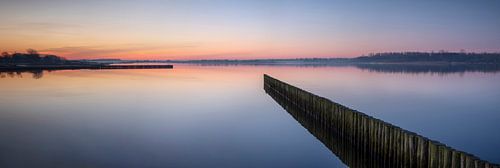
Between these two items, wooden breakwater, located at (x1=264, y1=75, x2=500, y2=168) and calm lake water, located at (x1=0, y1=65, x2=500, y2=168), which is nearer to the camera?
wooden breakwater, located at (x1=264, y1=75, x2=500, y2=168)

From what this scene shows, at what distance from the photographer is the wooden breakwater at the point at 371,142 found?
8320mm

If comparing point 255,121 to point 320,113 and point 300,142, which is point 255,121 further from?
point 300,142

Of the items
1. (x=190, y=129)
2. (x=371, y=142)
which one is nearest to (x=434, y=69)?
(x=190, y=129)

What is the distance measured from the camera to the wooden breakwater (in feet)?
27.3

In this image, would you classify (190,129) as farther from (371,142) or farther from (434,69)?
(434,69)

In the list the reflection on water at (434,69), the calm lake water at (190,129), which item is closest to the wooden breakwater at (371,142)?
the calm lake water at (190,129)

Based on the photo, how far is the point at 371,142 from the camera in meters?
12.2

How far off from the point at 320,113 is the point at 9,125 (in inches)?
556

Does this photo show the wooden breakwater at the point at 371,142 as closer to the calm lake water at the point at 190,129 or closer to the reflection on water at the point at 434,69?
the calm lake water at the point at 190,129

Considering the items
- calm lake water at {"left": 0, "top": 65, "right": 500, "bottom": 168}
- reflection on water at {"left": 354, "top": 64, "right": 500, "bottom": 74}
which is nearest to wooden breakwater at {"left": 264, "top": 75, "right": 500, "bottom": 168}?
calm lake water at {"left": 0, "top": 65, "right": 500, "bottom": 168}

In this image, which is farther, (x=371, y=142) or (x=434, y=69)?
(x=434, y=69)

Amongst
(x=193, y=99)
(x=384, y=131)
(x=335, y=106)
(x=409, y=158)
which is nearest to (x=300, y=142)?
(x=335, y=106)

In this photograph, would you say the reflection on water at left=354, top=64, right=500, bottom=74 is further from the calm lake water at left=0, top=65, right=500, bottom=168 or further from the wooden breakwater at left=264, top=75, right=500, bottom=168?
the wooden breakwater at left=264, top=75, right=500, bottom=168

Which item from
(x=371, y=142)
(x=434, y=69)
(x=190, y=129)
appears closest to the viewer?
(x=371, y=142)
